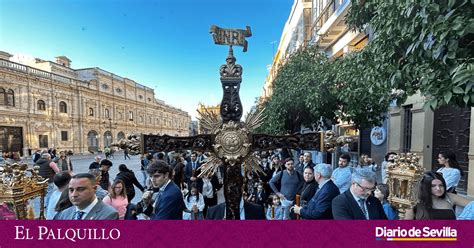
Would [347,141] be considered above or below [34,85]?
Answer: below

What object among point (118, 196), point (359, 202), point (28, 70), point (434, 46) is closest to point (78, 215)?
point (118, 196)

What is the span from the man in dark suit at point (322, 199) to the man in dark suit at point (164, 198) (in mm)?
1448

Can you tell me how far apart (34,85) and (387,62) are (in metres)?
33.3

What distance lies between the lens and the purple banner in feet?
5.80

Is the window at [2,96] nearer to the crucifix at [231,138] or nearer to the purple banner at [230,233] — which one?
the purple banner at [230,233]

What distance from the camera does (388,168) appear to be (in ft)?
7.90

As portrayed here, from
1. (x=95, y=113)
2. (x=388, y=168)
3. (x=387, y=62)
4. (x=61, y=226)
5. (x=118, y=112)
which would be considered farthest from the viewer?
(x=118, y=112)

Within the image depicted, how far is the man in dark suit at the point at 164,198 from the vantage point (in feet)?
7.44

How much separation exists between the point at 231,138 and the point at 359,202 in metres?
1.42

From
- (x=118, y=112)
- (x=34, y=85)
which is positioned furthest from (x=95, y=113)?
(x=34, y=85)

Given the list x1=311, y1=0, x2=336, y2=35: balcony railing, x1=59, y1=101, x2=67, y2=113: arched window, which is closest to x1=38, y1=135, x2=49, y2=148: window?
x1=59, y1=101, x2=67, y2=113: arched window

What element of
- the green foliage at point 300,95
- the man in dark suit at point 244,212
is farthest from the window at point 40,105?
the man in dark suit at point 244,212

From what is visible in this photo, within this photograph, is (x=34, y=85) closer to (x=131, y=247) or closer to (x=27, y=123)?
(x=27, y=123)

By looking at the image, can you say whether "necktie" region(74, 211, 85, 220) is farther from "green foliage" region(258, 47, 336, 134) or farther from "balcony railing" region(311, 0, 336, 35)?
"balcony railing" region(311, 0, 336, 35)
